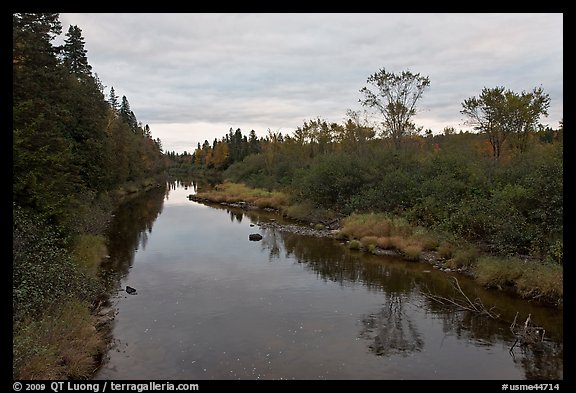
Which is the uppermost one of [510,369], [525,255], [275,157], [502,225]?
[275,157]

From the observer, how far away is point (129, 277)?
18953 mm

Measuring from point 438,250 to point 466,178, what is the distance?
655 centimetres

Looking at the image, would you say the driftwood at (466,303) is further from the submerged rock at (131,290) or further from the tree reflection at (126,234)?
the tree reflection at (126,234)

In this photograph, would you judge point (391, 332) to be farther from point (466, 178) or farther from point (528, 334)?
point (466, 178)

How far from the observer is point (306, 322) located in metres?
13.8

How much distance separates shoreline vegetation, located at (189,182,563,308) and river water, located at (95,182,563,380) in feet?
2.53

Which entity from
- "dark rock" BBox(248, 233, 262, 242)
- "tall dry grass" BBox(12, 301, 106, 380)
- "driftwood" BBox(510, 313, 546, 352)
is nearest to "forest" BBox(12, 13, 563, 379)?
"tall dry grass" BBox(12, 301, 106, 380)

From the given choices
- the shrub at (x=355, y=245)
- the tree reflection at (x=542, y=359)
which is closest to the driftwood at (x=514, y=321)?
the tree reflection at (x=542, y=359)

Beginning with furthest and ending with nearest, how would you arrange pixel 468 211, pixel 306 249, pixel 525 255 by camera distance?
pixel 306 249 < pixel 468 211 < pixel 525 255

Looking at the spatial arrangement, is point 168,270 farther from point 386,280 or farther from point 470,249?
point 470,249

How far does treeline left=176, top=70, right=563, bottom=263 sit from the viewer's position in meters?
18.7

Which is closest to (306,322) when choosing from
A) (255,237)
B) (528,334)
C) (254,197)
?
(528,334)

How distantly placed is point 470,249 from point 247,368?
523 inches

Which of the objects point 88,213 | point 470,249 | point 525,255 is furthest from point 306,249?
point 88,213
